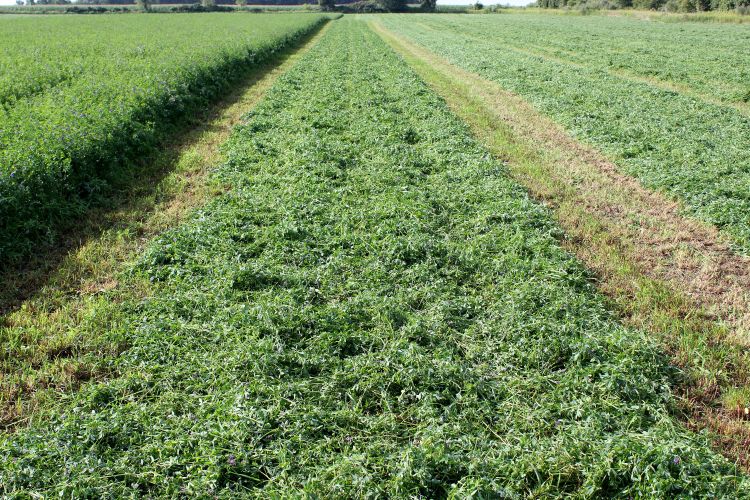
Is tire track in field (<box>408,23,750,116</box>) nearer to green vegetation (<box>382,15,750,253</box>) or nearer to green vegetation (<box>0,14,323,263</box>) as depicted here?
green vegetation (<box>382,15,750,253</box>)

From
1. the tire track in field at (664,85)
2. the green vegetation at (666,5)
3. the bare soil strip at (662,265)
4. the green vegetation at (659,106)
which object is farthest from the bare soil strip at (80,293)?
the green vegetation at (666,5)

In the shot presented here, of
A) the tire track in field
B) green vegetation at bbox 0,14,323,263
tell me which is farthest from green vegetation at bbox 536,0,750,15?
green vegetation at bbox 0,14,323,263

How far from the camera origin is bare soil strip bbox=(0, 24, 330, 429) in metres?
4.68

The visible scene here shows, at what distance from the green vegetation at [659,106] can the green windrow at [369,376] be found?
11.0 feet

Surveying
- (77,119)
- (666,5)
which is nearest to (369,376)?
(77,119)

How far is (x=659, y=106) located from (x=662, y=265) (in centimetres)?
1047

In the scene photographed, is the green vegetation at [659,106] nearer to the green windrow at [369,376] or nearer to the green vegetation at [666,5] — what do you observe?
the green windrow at [369,376]

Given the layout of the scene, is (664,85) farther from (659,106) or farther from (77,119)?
(77,119)

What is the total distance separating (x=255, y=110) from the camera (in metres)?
15.0

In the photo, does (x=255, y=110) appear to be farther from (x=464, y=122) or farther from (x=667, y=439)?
(x=667, y=439)

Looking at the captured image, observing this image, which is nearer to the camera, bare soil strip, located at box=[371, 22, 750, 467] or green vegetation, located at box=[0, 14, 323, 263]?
bare soil strip, located at box=[371, 22, 750, 467]

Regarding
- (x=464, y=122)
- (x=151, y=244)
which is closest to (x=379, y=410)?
(x=151, y=244)

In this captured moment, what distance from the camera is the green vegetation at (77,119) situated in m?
7.41

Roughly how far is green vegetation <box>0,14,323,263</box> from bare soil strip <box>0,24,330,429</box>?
0.63 m
